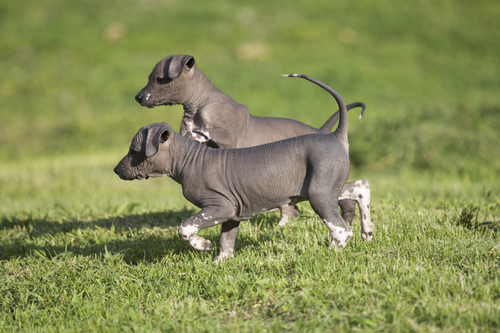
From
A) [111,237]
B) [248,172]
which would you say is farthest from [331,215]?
[111,237]

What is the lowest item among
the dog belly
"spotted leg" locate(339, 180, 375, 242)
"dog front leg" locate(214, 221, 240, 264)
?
"dog front leg" locate(214, 221, 240, 264)

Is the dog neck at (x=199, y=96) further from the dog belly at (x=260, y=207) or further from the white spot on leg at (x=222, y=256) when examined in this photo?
the white spot on leg at (x=222, y=256)

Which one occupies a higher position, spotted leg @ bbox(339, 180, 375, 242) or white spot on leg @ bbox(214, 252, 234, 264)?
spotted leg @ bbox(339, 180, 375, 242)

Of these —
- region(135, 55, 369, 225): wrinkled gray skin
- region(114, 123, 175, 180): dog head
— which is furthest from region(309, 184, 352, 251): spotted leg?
region(114, 123, 175, 180): dog head

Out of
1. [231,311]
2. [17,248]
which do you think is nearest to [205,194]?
[231,311]

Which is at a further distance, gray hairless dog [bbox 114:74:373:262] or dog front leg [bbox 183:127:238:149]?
dog front leg [bbox 183:127:238:149]

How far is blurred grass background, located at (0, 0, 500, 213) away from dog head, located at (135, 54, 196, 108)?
3195 mm

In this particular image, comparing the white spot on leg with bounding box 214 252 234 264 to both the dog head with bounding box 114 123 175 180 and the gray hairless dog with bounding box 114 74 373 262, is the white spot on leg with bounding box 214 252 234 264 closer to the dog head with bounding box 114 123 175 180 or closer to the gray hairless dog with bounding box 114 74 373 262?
the gray hairless dog with bounding box 114 74 373 262

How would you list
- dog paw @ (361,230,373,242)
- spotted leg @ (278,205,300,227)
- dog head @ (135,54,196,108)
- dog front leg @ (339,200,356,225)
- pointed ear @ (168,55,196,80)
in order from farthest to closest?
spotted leg @ (278,205,300,227), dog front leg @ (339,200,356,225), dog head @ (135,54,196,108), pointed ear @ (168,55,196,80), dog paw @ (361,230,373,242)

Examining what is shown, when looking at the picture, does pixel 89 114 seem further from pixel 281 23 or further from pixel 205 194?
pixel 205 194

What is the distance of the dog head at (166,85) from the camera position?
16.4ft

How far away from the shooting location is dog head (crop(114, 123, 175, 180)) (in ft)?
14.2

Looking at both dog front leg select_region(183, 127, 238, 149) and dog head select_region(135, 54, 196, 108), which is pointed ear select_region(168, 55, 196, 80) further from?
dog front leg select_region(183, 127, 238, 149)

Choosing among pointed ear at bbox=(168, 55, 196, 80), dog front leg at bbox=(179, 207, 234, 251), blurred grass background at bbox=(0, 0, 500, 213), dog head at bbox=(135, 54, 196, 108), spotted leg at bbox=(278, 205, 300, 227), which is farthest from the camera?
blurred grass background at bbox=(0, 0, 500, 213)
